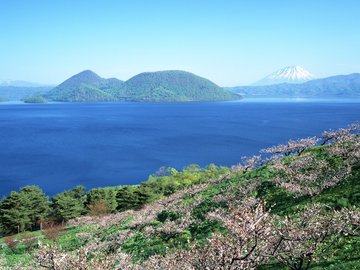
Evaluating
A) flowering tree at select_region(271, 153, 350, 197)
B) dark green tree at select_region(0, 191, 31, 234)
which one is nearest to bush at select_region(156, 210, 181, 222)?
flowering tree at select_region(271, 153, 350, 197)

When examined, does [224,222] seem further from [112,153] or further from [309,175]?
[112,153]

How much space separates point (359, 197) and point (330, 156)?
1309cm

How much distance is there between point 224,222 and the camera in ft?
49.0

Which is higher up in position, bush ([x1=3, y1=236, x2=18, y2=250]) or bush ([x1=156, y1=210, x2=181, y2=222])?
bush ([x1=156, y1=210, x2=181, y2=222])

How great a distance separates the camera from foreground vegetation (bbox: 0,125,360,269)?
11352 mm

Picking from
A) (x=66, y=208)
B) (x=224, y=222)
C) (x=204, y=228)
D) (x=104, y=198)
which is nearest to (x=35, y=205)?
(x=66, y=208)

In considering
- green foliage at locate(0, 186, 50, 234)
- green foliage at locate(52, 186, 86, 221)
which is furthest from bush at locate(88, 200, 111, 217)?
green foliage at locate(0, 186, 50, 234)

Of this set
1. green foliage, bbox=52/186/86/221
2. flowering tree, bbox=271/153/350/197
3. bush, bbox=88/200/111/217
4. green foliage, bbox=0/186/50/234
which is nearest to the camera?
flowering tree, bbox=271/153/350/197

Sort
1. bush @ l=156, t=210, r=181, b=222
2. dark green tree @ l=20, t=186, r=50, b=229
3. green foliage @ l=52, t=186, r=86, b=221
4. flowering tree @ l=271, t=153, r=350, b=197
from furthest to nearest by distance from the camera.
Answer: green foliage @ l=52, t=186, r=86, b=221
dark green tree @ l=20, t=186, r=50, b=229
bush @ l=156, t=210, r=181, b=222
flowering tree @ l=271, t=153, r=350, b=197

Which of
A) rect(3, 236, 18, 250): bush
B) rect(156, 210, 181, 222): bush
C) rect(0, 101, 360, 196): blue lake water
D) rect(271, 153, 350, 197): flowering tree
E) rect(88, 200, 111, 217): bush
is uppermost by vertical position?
rect(271, 153, 350, 197): flowering tree

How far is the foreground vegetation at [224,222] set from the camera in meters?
11.4

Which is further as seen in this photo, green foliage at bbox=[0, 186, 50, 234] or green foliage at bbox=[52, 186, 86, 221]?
green foliage at bbox=[52, 186, 86, 221]

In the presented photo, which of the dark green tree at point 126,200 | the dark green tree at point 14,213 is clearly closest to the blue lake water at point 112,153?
the dark green tree at point 14,213

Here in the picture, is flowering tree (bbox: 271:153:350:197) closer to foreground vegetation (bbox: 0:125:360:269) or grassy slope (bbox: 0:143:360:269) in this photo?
foreground vegetation (bbox: 0:125:360:269)
